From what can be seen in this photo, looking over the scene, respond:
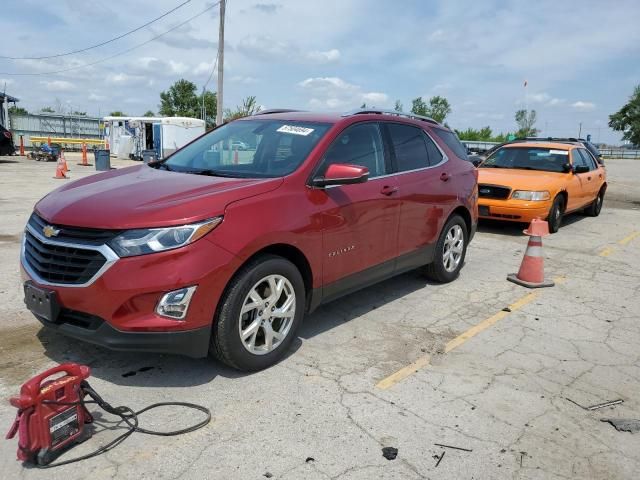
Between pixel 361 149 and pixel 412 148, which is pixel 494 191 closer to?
pixel 412 148

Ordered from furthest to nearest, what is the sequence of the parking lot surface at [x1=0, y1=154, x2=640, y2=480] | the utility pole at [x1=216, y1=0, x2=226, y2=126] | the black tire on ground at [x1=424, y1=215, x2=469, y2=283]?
1. the utility pole at [x1=216, y1=0, x2=226, y2=126]
2. the black tire on ground at [x1=424, y1=215, x2=469, y2=283]
3. the parking lot surface at [x1=0, y1=154, x2=640, y2=480]

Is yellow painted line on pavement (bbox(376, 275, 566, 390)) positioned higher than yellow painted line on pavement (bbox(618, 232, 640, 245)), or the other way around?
yellow painted line on pavement (bbox(618, 232, 640, 245))

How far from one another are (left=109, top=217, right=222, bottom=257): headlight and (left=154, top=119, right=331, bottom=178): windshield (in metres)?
0.93

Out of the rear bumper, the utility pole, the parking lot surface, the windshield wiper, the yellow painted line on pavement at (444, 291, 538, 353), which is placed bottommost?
the parking lot surface

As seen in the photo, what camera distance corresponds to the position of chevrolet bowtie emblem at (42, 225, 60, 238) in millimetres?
3309

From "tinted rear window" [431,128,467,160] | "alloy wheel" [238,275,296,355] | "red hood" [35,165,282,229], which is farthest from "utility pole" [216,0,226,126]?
"alloy wheel" [238,275,296,355]

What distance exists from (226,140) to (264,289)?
68.5 inches

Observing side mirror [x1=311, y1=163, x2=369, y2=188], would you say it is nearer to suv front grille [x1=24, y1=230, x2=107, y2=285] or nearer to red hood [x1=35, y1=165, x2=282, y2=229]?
red hood [x1=35, y1=165, x2=282, y2=229]

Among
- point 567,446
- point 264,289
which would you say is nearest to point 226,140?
point 264,289

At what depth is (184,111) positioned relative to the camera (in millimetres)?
68000

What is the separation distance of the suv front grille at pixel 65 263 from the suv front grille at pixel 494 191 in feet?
24.8

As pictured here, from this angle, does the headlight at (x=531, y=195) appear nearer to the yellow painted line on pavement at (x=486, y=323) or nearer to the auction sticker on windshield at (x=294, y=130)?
the yellow painted line on pavement at (x=486, y=323)

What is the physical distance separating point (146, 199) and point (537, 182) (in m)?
7.56

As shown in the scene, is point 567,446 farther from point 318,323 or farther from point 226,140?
point 226,140
